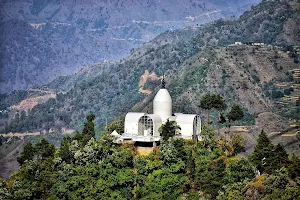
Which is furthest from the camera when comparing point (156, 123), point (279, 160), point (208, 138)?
point (208, 138)

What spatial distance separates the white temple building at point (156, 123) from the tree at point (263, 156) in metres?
6.98

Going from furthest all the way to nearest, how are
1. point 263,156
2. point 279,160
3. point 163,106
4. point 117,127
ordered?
1. point 117,127
2. point 163,106
3. point 263,156
4. point 279,160

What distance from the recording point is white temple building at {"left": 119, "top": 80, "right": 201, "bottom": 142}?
2438 inches

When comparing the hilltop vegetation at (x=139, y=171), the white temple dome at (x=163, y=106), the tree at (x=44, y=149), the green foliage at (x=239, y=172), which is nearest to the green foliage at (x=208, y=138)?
the hilltop vegetation at (x=139, y=171)

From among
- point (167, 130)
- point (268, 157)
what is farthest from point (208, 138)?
point (268, 157)

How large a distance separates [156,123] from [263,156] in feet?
33.0

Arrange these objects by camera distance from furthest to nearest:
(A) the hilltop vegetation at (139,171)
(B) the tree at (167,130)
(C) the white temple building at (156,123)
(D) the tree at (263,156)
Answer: (C) the white temple building at (156,123) → (B) the tree at (167,130) → (D) the tree at (263,156) → (A) the hilltop vegetation at (139,171)

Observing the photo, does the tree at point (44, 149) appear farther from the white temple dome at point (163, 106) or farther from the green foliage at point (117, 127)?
the white temple dome at point (163, 106)

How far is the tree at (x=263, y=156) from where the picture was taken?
187 feet

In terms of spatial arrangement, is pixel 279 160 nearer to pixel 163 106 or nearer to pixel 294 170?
pixel 294 170

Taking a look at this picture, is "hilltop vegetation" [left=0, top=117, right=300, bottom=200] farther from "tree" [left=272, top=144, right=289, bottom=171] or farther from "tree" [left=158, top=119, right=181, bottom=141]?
"tree" [left=158, top=119, right=181, bottom=141]

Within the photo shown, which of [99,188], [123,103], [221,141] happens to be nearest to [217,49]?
[123,103]

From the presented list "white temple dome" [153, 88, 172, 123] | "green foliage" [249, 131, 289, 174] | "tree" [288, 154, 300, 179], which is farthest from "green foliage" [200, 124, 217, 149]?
"tree" [288, 154, 300, 179]

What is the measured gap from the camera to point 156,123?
62.2 meters
